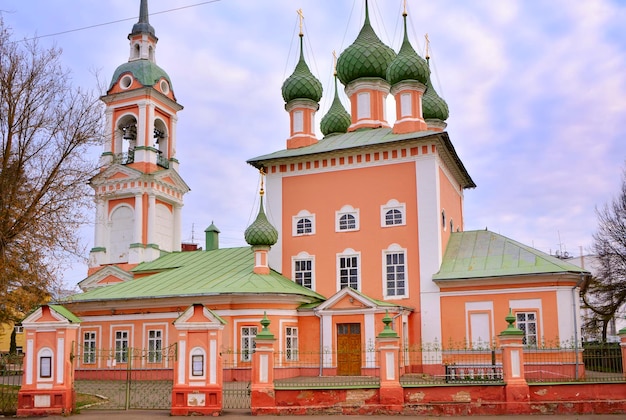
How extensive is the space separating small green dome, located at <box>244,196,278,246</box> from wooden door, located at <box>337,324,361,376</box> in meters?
3.82

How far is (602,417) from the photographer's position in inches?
495

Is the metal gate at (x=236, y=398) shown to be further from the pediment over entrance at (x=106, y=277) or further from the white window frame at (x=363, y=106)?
the pediment over entrance at (x=106, y=277)

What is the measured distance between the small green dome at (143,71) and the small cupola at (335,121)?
790 cm

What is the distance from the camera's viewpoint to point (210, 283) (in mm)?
22109

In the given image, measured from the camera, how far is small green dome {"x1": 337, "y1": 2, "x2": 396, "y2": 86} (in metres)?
26.2

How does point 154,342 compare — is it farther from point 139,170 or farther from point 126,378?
point 139,170

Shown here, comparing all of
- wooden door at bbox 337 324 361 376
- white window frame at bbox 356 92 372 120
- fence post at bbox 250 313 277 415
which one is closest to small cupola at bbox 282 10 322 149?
white window frame at bbox 356 92 372 120

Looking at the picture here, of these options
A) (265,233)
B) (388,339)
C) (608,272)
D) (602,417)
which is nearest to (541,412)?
(602,417)

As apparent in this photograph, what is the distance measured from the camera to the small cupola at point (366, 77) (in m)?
26.2

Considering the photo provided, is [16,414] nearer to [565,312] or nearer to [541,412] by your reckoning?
[541,412]

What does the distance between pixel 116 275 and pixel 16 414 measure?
48.6 ft

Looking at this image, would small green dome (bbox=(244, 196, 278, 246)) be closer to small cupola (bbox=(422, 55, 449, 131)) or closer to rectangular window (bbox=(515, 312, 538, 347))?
rectangular window (bbox=(515, 312, 538, 347))

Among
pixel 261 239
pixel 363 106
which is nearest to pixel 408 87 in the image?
pixel 363 106

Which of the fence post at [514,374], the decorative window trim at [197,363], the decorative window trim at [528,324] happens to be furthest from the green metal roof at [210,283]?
the fence post at [514,374]
